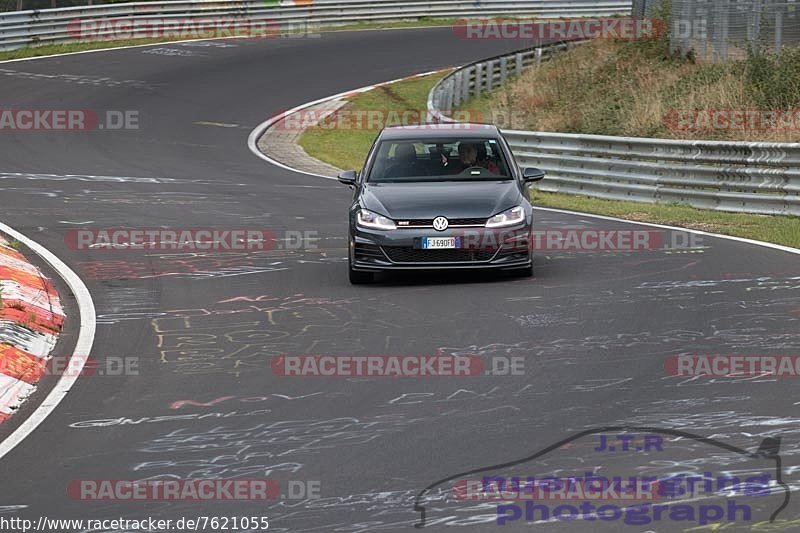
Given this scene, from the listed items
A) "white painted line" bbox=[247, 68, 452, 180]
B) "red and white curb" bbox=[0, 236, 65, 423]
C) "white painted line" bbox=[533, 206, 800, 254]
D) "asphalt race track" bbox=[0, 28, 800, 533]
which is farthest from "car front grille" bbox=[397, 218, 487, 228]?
"white painted line" bbox=[247, 68, 452, 180]

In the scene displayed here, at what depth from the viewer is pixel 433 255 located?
13.1 metres

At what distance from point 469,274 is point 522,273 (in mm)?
675

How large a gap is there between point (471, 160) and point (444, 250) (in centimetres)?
161

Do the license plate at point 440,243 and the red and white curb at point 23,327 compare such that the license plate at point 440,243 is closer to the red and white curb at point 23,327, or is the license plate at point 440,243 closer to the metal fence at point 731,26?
the red and white curb at point 23,327

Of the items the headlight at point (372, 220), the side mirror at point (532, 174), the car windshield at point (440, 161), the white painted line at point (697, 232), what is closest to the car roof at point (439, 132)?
the car windshield at point (440, 161)

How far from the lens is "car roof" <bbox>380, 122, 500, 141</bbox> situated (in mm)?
14555

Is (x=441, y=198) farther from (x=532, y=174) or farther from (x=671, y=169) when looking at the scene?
(x=671, y=169)

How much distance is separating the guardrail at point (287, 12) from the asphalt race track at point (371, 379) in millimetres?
22111

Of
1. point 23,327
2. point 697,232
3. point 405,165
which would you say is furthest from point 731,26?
point 23,327

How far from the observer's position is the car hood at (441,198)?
13141mm

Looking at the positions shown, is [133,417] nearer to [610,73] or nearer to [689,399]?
[689,399]

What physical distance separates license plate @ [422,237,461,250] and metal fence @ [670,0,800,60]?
16.5 meters

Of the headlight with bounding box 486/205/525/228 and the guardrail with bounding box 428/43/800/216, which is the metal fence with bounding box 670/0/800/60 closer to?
the guardrail with bounding box 428/43/800/216

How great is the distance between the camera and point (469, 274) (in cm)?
1419
